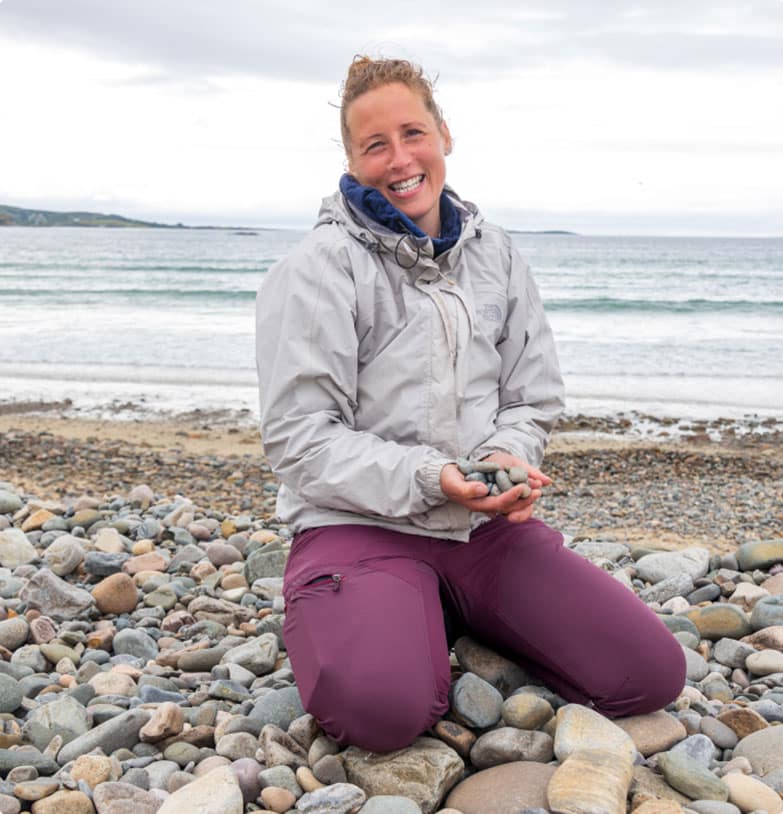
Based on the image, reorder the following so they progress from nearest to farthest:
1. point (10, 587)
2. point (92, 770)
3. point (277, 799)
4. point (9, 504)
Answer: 1. point (277, 799)
2. point (92, 770)
3. point (10, 587)
4. point (9, 504)

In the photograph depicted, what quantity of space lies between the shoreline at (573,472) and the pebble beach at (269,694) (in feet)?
0.27

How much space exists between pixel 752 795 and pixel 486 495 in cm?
110

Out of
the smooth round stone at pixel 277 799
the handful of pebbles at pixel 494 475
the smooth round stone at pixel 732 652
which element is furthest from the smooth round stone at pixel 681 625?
the smooth round stone at pixel 277 799

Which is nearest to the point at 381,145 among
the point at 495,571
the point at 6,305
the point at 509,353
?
the point at 509,353

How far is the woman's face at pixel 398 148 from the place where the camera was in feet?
11.2

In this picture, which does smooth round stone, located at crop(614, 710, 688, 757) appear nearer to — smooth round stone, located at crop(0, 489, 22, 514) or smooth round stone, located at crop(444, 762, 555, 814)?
smooth round stone, located at crop(444, 762, 555, 814)

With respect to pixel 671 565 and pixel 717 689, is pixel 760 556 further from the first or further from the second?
pixel 717 689

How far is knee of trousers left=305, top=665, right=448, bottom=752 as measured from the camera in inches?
109

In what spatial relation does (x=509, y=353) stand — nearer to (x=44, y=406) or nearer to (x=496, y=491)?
(x=496, y=491)

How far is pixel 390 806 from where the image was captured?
8.43ft

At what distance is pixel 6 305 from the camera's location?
25.2 meters

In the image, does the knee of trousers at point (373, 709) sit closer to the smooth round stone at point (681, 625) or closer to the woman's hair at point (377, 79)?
the smooth round stone at point (681, 625)

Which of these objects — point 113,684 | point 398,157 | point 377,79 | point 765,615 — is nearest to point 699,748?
point 765,615

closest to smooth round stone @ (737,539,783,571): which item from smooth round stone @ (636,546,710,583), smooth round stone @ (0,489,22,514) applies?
smooth round stone @ (636,546,710,583)
